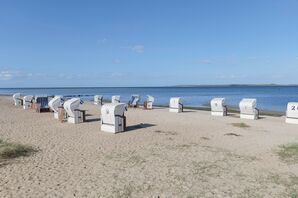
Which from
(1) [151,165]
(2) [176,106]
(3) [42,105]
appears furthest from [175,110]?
(1) [151,165]

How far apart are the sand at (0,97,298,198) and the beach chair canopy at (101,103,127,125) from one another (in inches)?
27.3

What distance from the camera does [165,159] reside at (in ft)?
26.7

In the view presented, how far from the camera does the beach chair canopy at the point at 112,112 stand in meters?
12.2

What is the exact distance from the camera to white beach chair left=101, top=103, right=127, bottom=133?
1216 cm

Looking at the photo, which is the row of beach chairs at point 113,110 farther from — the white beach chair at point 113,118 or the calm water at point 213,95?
the calm water at point 213,95

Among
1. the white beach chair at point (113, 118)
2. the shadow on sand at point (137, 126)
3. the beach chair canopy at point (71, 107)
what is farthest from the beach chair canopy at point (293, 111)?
the beach chair canopy at point (71, 107)

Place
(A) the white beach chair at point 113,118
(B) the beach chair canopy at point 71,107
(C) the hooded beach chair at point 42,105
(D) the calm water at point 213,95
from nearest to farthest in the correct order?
1. (A) the white beach chair at point 113,118
2. (B) the beach chair canopy at point 71,107
3. (C) the hooded beach chair at point 42,105
4. (D) the calm water at point 213,95

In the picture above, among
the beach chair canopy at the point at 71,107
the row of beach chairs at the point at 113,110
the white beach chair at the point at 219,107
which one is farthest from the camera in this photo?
the white beach chair at the point at 219,107

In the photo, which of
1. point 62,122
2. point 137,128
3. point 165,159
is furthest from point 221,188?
point 62,122

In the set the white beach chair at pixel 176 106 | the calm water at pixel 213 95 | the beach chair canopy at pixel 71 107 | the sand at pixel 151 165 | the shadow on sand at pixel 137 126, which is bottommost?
the calm water at pixel 213 95

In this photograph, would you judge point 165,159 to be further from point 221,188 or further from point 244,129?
point 244,129

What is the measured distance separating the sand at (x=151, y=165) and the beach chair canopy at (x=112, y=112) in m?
0.69

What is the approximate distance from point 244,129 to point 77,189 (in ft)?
29.8

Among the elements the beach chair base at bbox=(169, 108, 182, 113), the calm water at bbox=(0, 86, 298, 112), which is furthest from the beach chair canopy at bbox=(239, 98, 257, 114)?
the calm water at bbox=(0, 86, 298, 112)
